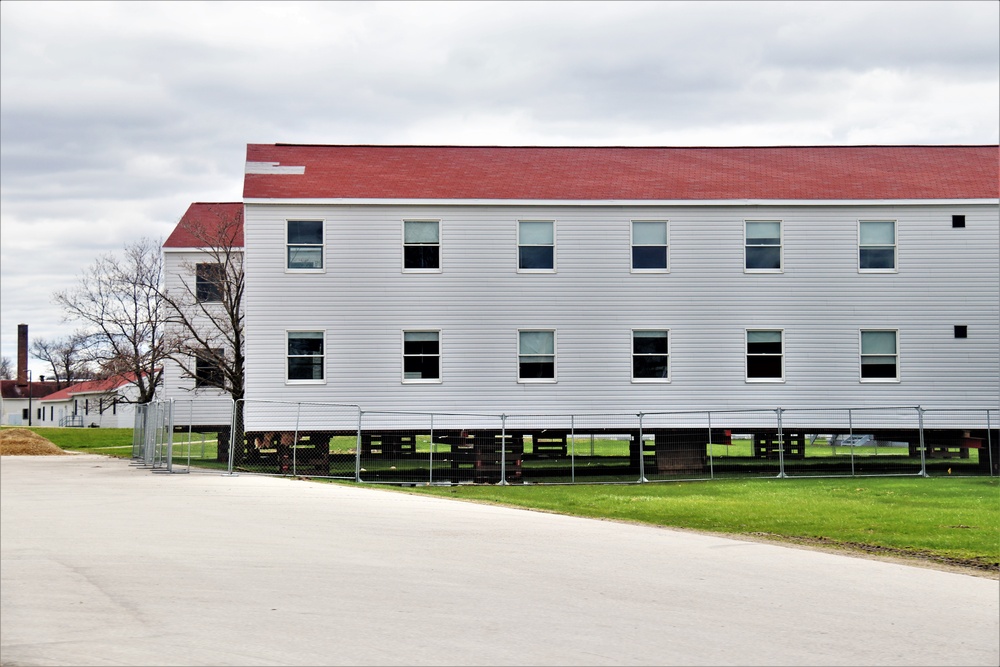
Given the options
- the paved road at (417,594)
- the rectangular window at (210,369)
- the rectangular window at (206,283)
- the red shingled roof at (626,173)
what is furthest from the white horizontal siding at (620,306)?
the paved road at (417,594)

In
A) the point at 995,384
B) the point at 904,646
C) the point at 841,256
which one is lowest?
the point at 904,646

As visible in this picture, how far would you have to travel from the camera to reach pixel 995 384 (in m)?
31.6

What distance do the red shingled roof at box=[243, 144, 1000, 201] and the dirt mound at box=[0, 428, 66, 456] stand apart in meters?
20.1

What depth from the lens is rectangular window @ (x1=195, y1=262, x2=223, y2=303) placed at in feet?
135

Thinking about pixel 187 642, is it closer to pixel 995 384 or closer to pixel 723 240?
pixel 723 240

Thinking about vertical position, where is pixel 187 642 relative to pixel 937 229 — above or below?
below

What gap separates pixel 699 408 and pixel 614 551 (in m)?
→ 17.2

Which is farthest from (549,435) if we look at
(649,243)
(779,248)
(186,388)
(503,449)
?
(186,388)

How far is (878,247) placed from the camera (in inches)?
1252

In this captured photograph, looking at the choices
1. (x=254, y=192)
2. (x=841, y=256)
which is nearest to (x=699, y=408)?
(x=841, y=256)

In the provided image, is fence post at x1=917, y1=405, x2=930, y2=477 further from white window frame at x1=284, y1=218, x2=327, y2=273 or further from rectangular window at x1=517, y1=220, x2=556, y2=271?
white window frame at x1=284, y1=218, x2=327, y2=273

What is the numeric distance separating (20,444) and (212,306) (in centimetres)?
3283

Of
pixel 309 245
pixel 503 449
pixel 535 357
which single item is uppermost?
pixel 309 245

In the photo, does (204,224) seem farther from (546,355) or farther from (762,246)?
(762,246)
